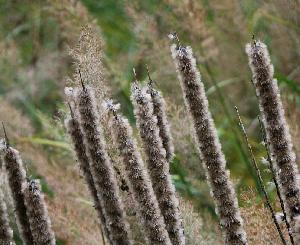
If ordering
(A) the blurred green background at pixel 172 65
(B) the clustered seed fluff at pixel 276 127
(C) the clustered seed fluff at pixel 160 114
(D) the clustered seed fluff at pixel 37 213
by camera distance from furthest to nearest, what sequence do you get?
(A) the blurred green background at pixel 172 65 → (C) the clustered seed fluff at pixel 160 114 → (D) the clustered seed fluff at pixel 37 213 → (B) the clustered seed fluff at pixel 276 127

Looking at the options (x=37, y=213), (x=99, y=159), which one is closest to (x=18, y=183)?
(x=37, y=213)

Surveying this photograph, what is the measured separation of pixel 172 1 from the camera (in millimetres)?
3119

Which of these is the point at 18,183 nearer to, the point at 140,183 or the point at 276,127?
the point at 140,183

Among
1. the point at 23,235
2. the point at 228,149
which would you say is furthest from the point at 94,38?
the point at 228,149

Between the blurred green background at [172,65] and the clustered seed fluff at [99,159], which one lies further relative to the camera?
the blurred green background at [172,65]

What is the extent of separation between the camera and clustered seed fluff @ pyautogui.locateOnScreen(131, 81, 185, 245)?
66.4 inches

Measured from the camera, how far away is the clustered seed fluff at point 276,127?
5.45 feet

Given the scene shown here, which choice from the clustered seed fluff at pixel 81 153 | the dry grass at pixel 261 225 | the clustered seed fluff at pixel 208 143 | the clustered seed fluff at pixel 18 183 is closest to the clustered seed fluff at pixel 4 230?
the clustered seed fluff at pixel 18 183

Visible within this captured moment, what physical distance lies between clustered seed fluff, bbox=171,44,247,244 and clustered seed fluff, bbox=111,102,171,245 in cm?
15

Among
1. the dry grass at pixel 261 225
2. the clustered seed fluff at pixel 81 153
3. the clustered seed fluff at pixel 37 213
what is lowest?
the dry grass at pixel 261 225

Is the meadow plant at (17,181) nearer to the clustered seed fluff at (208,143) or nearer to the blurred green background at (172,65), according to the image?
the blurred green background at (172,65)

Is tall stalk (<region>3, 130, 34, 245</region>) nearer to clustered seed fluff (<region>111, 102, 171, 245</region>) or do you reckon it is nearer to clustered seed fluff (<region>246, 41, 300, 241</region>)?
clustered seed fluff (<region>111, 102, 171, 245</region>)

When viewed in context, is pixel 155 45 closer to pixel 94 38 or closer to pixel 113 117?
pixel 94 38

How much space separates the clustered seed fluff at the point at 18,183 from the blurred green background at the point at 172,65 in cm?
34
